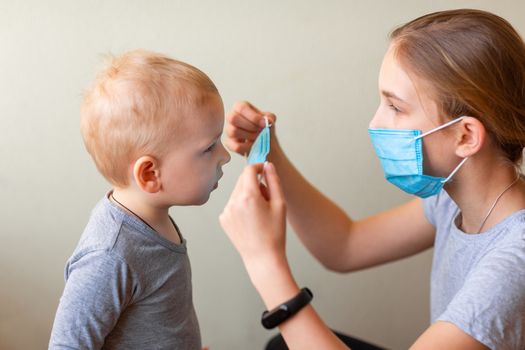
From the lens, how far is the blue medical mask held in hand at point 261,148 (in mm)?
1060

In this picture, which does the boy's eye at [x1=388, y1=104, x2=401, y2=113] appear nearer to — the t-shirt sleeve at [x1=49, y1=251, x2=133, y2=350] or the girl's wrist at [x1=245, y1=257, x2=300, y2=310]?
the girl's wrist at [x1=245, y1=257, x2=300, y2=310]

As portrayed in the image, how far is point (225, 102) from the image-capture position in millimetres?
1439

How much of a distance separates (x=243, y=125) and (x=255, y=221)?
32 cm

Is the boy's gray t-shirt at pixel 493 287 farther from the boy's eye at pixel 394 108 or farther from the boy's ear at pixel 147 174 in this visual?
the boy's ear at pixel 147 174

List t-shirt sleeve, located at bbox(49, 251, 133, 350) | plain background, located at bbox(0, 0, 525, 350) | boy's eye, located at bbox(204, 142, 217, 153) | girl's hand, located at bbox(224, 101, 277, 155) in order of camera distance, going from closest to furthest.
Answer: t-shirt sleeve, located at bbox(49, 251, 133, 350) → boy's eye, located at bbox(204, 142, 217, 153) → girl's hand, located at bbox(224, 101, 277, 155) → plain background, located at bbox(0, 0, 525, 350)

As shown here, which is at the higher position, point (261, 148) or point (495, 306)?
point (261, 148)

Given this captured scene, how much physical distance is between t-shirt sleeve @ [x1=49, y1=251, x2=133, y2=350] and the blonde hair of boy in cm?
16

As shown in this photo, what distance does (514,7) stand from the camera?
1501mm

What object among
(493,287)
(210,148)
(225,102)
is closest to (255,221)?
(210,148)

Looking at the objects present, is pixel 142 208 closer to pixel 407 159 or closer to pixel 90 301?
pixel 90 301

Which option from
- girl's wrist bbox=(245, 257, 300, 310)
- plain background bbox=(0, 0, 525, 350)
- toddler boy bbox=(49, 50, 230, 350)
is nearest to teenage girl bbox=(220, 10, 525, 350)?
girl's wrist bbox=(245, 257, 300, 310)

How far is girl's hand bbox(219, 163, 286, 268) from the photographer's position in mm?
905

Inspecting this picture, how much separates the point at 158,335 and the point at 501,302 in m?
0.57

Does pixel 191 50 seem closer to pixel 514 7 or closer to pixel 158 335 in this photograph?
pixel 158 335
